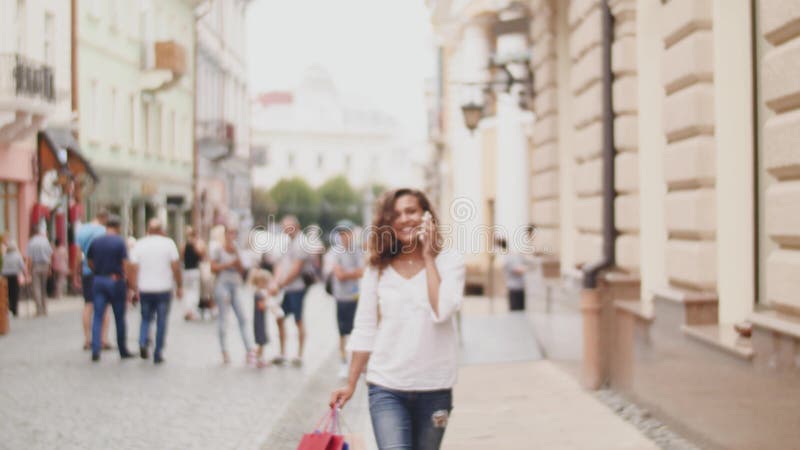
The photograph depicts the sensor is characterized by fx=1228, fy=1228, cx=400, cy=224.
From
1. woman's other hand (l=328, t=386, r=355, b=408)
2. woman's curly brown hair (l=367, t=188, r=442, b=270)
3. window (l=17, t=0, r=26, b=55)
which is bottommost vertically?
woman's other hand (l=328, t=386, r=355, b=408)

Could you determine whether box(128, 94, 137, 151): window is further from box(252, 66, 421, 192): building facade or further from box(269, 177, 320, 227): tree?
box(252, 66, 421, 192): building facade

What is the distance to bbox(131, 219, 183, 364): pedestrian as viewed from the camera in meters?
13.8

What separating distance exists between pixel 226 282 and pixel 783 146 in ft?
28.8

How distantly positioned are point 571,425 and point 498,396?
1902 millimetres

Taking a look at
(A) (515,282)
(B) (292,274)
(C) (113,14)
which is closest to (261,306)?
(B) (292,274)

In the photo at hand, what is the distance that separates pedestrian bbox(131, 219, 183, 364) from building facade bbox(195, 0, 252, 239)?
3221 centimetres

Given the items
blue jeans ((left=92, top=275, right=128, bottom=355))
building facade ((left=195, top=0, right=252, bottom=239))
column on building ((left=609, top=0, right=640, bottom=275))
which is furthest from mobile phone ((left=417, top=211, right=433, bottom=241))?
building facade ((left=195, top=0, right=252, bottom=239))

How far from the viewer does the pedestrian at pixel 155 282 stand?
1376 centimetres

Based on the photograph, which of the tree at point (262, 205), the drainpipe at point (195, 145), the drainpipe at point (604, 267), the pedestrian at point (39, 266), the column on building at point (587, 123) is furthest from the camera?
the tree at point (262, 205)

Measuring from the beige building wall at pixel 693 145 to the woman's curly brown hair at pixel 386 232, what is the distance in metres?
3.93

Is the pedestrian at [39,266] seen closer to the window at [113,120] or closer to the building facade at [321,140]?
the window at [113,120]

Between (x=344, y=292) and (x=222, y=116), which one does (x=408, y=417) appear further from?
(x=222, y=116)

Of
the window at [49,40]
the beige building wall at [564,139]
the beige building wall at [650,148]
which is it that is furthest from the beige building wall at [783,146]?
the window at [49,40]

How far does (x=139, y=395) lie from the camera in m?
11.1
